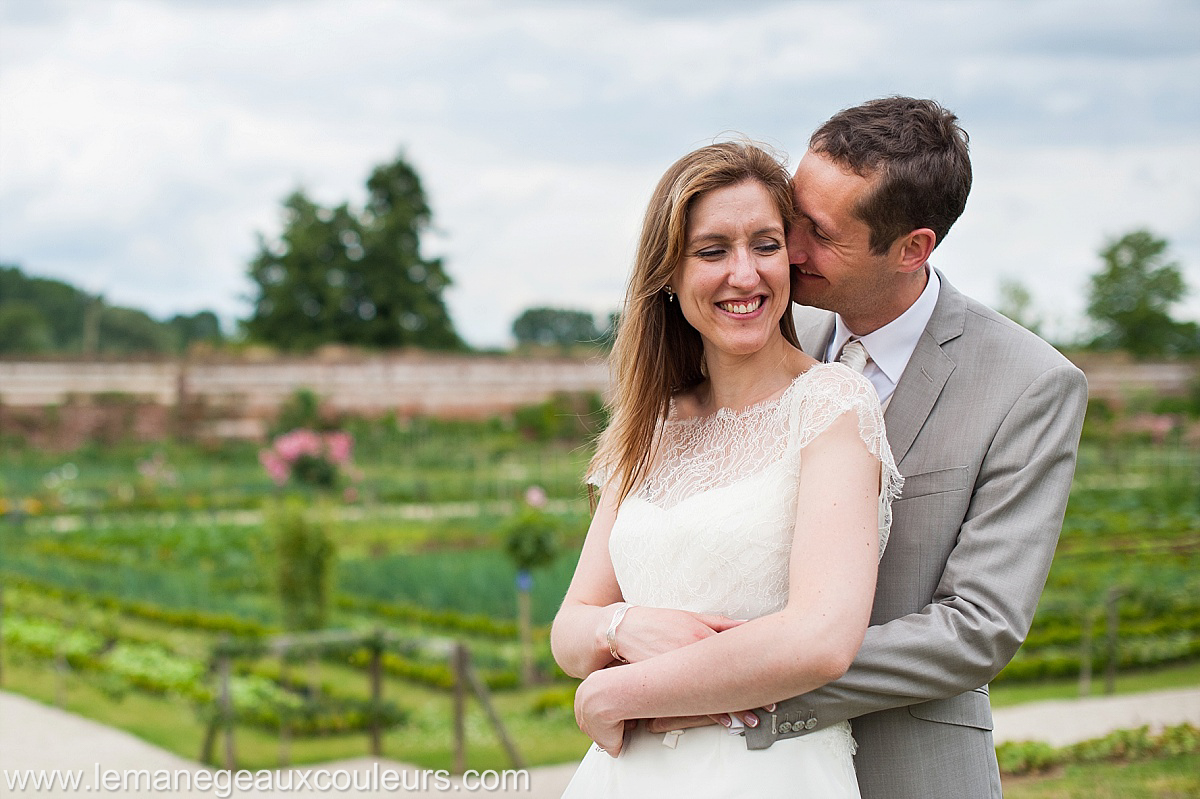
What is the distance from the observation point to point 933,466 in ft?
6.57

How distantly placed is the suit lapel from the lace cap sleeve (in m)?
0.13

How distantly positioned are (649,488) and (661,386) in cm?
19

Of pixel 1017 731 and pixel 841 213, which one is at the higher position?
pixel 841 213

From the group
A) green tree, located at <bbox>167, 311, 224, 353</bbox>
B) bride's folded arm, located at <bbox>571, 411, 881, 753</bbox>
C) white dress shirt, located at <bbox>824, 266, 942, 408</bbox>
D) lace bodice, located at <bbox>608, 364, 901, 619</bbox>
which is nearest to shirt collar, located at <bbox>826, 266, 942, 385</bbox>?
white dress shirt, located at <bbox>824, 266, 942, 408</bbox>

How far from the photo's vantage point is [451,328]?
118 ft

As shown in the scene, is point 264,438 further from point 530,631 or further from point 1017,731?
point 1017,731

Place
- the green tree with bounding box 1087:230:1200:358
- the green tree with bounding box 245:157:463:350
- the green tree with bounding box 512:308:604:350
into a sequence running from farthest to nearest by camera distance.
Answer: the green tree with bounding box 512:308:604:350
the green tree with bounding box 1087:230:1200:358
the green tree with bounding box 245:157:463:350

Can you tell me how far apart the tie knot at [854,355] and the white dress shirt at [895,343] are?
0.4 inches

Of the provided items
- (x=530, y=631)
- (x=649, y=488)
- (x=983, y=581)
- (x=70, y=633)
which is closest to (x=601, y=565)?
(x=649, y=488)

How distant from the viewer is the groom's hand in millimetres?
1893

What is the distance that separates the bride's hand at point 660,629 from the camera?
1.89 m

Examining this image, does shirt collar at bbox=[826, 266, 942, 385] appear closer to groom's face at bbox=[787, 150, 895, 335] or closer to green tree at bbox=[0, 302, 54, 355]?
groom's face at bbox=[787, 150, 895, 335]

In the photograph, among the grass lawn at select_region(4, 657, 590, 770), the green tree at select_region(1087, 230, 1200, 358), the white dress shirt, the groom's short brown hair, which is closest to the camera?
the groom's short brown hair

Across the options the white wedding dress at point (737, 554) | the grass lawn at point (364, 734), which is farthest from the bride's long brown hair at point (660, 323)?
the grass lawn at point (364, 734)
